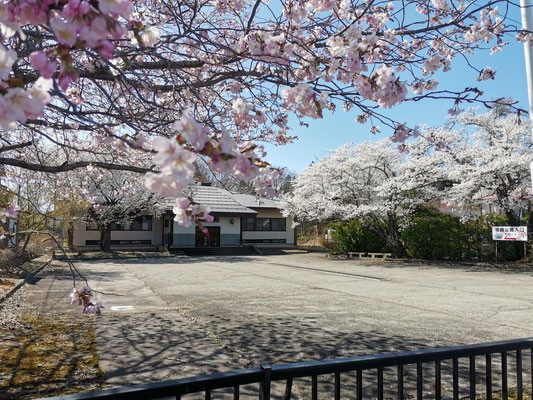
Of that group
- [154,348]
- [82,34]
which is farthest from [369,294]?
[82,34]

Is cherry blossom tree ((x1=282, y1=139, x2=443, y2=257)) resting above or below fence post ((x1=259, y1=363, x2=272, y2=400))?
above

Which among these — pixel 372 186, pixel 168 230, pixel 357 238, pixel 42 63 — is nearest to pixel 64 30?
pixel 42 63

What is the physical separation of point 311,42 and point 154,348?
4.08 meters

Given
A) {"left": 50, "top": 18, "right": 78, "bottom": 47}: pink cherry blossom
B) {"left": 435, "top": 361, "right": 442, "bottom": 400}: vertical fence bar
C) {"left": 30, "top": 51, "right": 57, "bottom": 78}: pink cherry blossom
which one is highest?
{"left": 50, "top": 18, "right": 78, "bottom": 47}: pink cherry blossom

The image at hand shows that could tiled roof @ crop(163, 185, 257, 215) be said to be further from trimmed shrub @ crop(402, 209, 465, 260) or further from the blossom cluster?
the blossom cluster

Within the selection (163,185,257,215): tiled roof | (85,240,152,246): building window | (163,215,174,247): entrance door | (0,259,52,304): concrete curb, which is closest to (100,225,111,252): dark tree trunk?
(85,240,152,246): building window

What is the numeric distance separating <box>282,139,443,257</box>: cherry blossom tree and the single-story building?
6.20 meters

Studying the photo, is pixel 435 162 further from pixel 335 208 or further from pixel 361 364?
pixel 361 364

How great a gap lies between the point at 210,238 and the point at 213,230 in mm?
696

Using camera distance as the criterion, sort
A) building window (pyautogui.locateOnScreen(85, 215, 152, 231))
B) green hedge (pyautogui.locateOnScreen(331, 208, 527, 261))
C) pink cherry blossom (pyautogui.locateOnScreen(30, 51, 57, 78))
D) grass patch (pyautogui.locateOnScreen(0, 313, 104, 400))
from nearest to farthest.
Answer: pink cherry blossom (pyautogui.locateOnScreen(30, 51, 57, 78))
grass patch (pyautogui.locateOnScreen(0, 313, 104, 400))
green hedge (pyautogui.locateOnScreen(331, 208, 527, 261))
building window (pyautogui.locateOnScreen(85, 215, 152, 231))

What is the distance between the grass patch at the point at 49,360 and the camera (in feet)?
12.0

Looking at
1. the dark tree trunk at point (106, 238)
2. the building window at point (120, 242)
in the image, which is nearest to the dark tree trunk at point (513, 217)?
the dark tree trunk at point (106, 238)

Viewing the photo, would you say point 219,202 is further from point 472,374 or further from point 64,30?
point 64,30

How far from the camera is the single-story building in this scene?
28.0m
